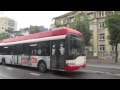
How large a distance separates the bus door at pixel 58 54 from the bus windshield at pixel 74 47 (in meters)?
0.39

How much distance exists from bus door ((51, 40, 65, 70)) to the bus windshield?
1.29ft

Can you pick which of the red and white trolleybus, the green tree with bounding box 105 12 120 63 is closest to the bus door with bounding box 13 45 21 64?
the red and white trolleybus

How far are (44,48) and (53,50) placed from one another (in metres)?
1.09

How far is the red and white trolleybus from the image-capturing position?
13.3 m

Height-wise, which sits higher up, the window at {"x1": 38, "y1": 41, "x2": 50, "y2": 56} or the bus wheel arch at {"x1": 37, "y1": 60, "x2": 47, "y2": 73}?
the window at {"x1": 38, "y1": 41, "x2": 50, "y2": 56}

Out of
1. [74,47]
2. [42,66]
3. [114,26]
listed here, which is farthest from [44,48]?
[114,26]

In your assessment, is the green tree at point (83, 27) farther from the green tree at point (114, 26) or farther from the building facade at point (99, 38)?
the green tree at point (114, 26)

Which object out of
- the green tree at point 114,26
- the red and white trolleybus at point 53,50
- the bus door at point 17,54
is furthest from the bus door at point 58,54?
the green tree at point 114,26

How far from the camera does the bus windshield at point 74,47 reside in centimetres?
1321

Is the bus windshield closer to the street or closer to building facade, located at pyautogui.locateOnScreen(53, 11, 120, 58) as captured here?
the street
